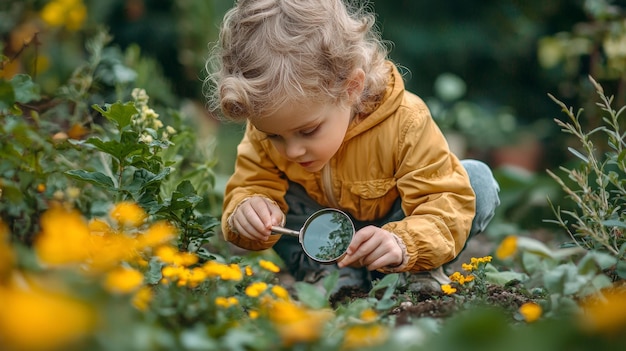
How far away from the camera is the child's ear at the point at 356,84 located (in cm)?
237

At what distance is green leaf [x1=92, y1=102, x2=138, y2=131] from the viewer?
2080 mm

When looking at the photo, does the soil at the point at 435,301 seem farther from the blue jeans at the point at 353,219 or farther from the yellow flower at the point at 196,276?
the yellow flower at the point at 196,276

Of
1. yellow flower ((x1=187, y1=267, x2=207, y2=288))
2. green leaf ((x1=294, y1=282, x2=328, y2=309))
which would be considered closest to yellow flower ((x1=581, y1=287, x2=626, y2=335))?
green leaf ((x1=294, y1=282, x2=328, y2=309))

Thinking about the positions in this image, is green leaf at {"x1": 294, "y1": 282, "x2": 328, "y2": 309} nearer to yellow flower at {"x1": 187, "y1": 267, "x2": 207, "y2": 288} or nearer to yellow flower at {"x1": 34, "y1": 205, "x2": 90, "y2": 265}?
yellow flower at {"x1": 187, "y1": 267, "x2": 207, "y2": 288}

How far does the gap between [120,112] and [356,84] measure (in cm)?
71

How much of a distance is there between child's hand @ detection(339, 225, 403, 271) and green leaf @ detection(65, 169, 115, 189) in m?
0.65

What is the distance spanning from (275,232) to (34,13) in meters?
2.89

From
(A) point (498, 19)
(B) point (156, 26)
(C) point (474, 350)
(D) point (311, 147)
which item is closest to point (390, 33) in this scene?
(A) point (498, 19)

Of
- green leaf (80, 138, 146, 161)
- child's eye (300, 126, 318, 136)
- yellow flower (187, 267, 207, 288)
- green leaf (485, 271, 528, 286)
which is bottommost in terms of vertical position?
green leaf (485, 271, 528, 286)

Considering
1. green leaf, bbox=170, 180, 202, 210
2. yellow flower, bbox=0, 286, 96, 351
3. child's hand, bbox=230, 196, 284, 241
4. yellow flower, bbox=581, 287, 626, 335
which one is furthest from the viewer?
child's hand, bbox=230, 196, 284, 241

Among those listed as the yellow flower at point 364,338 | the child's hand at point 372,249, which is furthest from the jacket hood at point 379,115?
the yellow flower at point 364,338

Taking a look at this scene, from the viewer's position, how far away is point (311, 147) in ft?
7.50

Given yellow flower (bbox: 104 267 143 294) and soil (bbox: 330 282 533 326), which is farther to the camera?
soil (bbox: 330 282 533 326)

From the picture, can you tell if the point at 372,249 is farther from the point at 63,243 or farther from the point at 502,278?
the point at 63,243
